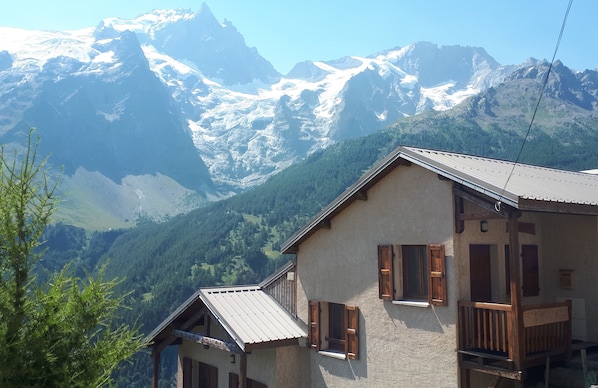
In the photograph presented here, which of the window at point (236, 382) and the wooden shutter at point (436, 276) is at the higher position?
the wooden shutter at point (436, 276)

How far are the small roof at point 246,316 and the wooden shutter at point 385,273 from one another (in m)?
3.56

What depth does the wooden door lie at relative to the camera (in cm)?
1291

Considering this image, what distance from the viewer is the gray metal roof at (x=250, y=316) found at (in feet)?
52.0

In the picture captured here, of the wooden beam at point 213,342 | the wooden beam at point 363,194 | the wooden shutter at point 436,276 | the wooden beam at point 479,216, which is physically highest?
the wooden beam at point 363,194

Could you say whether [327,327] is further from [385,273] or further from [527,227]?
[527,227]

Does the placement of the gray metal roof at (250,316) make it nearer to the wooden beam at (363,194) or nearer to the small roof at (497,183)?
the small roof at (497,183)

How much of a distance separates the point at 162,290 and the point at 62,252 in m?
70.5

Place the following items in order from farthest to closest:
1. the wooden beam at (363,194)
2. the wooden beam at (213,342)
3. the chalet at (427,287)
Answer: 1. the wooden beam at (213,342)
2. the wooden beam at (363,194)
3. the chalet at (427,287)

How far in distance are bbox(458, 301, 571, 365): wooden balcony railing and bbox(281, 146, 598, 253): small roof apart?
2135 millimetres

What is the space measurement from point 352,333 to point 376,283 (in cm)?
161

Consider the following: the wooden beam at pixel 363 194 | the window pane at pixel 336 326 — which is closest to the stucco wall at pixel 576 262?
the wooden beam at pixel 363 194

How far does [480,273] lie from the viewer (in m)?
13.1

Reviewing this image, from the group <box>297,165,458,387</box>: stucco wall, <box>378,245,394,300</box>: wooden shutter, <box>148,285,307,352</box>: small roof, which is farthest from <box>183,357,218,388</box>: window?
<box>378,245,394,300</box>: wooden shutter

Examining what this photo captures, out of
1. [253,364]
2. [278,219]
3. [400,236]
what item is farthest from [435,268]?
[278,219]
